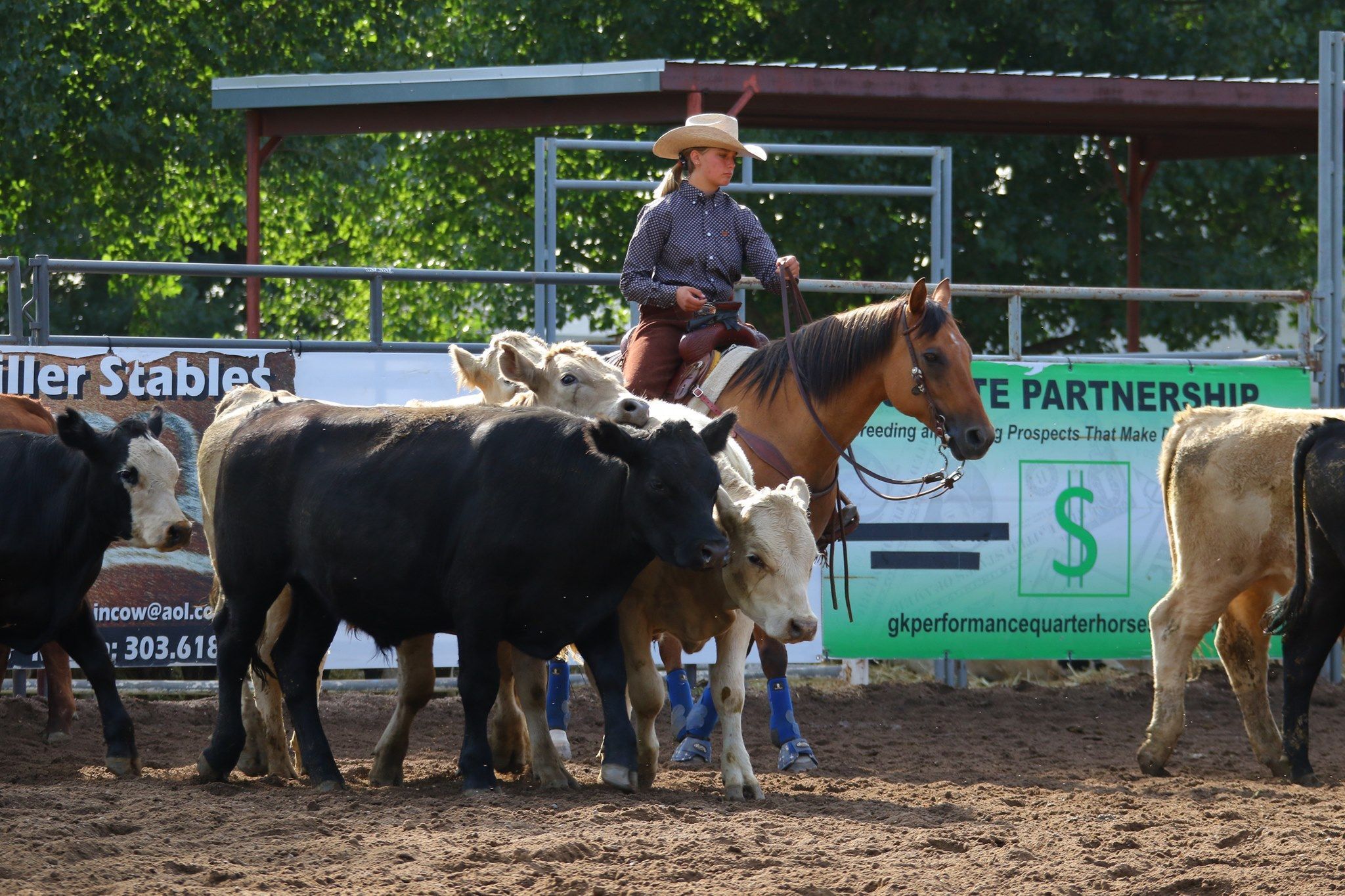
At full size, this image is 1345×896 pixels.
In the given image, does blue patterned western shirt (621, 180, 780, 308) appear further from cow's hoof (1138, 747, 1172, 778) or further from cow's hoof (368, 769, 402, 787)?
cow's hoof (1138, 747, 1172, 778)

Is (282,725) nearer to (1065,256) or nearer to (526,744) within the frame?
(526,744)

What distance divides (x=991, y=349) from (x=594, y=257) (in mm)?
5046

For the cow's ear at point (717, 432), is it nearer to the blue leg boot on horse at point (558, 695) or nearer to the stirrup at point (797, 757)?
the stirrup at point (797, 757)

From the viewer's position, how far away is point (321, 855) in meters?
4.79

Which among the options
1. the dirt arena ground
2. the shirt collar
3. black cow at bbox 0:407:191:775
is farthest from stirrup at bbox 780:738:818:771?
black cow at bbox 0:407:191:775

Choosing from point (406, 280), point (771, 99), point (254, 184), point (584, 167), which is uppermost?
point (584, 167)

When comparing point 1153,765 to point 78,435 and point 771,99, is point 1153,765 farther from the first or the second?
point 771,99

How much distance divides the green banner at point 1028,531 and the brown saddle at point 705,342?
220cm

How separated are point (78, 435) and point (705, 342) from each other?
2.76 meters

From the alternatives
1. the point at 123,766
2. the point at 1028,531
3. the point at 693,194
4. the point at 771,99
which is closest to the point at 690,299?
the point at 693,194

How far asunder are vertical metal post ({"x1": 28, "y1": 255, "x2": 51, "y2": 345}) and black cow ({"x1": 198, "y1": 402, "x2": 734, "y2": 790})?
2851 millimetres

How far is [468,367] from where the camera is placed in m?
7.57

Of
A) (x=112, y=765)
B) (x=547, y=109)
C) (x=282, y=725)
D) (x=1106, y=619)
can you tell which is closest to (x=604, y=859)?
(x=282, y=725)

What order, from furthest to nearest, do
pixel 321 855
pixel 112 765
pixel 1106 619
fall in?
pixel 1106 619, pixel 112 765, pixel 321 855
